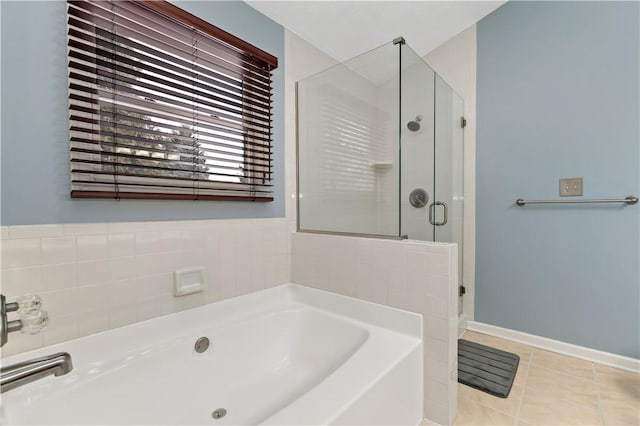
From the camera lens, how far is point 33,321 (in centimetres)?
76

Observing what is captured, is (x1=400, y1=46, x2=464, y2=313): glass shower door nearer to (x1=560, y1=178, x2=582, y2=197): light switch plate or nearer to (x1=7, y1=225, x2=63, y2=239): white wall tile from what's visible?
(x1=560, y1=178, x2=582, y2=197): light switch plate

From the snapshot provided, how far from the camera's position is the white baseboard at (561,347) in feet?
6.19

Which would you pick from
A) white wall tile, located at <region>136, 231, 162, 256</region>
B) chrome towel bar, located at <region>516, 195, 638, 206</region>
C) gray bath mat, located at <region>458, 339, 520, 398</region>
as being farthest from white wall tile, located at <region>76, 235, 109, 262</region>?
chrome towel bar, located at <region>516, 195, 638, 206</region>

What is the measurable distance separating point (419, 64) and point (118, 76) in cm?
162

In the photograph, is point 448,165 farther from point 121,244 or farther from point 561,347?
point 121,244

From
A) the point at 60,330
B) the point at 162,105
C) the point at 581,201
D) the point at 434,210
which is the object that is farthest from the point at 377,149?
the point at 60,330

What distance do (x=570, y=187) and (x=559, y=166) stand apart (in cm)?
17

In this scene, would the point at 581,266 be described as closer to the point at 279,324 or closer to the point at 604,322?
the point at 604,322

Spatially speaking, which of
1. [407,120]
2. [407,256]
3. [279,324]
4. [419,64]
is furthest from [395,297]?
[419,64]

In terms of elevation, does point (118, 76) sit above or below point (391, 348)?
above

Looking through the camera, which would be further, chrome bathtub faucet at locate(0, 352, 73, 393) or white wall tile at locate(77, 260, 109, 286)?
white wall tile at locate(77, 260, 109, 286)

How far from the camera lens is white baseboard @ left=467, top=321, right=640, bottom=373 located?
1888 mm

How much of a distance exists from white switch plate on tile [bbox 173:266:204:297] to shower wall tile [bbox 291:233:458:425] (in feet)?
2.52

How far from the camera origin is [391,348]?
131 cm
